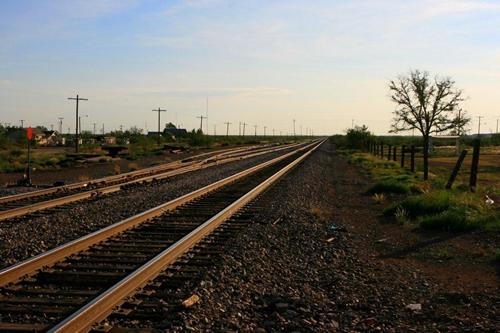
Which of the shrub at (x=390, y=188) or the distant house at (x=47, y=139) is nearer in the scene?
the shrub at (x=390, y=188)

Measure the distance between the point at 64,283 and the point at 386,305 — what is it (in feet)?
12.3

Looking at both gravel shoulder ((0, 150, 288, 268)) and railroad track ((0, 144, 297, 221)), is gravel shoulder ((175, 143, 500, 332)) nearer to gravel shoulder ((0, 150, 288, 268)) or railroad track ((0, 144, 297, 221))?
gravel shoulder ((0, 150, 288, 268))

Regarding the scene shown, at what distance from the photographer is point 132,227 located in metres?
12.2

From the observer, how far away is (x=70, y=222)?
42.3 ft

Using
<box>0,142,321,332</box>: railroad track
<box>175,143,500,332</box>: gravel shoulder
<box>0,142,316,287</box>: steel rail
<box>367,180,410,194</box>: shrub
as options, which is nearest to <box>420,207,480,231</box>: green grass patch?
<box>175,143,500,332</box>: gravel shoulder

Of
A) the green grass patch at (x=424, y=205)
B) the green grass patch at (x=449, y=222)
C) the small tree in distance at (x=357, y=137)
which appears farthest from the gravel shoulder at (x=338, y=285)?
the small tree in distance at (x=357, y=137)

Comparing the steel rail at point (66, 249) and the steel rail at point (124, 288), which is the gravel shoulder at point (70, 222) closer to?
the steel rail at point (66, 249)

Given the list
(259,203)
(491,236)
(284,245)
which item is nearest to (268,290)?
(284,245)

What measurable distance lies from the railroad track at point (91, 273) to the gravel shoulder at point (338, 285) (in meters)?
0.75

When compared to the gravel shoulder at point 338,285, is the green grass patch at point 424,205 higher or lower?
higher

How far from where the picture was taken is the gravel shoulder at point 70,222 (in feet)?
33.0

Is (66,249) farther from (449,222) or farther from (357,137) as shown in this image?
(357,137)

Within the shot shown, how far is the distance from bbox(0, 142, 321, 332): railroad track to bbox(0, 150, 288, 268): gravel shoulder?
2.32 ft

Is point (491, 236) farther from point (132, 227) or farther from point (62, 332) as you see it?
point (62, 332)
